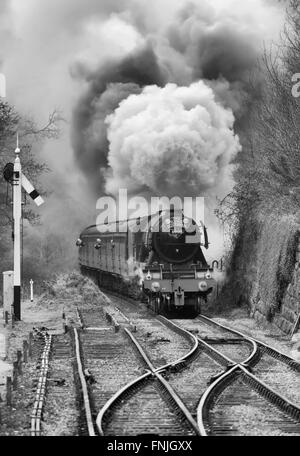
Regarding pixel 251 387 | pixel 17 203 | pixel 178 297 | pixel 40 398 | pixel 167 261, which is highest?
pixel 17 203

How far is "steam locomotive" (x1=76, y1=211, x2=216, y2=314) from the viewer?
62.7 ft

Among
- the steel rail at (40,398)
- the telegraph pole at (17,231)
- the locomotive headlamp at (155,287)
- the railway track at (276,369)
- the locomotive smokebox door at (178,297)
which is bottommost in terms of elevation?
the railway track at (276,369)

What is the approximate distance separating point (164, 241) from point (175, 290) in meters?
1.49

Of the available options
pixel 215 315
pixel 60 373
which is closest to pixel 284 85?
pixel 215 315

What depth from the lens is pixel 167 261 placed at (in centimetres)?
1984

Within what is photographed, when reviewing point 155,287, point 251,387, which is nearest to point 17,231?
point 155,287

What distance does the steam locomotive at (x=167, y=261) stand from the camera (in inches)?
753

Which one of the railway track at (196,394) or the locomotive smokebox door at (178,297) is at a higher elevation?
the locomotive smokebox door at (178,297)

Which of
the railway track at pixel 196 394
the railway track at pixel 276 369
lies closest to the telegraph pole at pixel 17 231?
the railway track at pixel 196 394

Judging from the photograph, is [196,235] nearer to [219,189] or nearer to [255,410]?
[219,189]

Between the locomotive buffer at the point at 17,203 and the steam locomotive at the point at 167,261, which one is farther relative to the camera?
the steam locomotive at the point at 167,261

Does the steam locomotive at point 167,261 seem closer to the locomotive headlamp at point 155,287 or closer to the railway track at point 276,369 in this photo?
the locomotive headlamp at point 155,287

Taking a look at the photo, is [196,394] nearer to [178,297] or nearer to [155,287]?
[155,287]

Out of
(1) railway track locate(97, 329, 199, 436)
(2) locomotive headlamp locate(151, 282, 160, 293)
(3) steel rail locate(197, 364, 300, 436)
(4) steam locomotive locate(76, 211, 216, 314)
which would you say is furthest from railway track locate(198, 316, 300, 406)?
(4) steam locomotive locate(76, 211, 216, 314)
